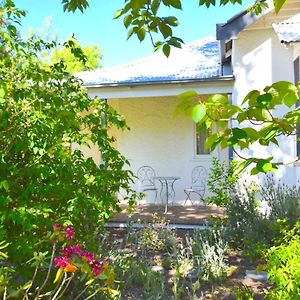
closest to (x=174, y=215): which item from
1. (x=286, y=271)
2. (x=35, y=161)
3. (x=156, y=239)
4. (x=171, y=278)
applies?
(x=156, y=239)

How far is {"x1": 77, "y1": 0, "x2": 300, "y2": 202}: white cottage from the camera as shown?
8.46m

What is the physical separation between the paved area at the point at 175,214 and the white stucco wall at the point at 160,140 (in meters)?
0.94

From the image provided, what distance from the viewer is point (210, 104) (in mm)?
1396

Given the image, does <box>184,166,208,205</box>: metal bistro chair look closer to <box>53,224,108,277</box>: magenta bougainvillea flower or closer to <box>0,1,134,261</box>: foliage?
<box>0,1,134,261</box>: foliage

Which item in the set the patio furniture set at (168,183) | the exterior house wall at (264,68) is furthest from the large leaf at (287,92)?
the patio furniture set at (168,183)

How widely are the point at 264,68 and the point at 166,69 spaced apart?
3454 millimetres

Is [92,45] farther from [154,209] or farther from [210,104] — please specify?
[210,104]

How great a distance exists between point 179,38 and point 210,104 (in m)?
1.11

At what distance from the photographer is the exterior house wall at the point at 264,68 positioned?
832 centimetres

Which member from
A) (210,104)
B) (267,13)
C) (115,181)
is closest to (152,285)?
(115,181)

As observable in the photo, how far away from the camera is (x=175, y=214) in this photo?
32.4 ft

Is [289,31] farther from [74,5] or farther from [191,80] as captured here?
[74,5]

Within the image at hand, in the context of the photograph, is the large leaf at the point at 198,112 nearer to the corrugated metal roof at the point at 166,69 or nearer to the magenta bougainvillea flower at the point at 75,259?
the magenta bougainvillea flower at the point at 75,259

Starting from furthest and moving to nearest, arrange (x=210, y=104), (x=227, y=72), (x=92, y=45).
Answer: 1. (x=92, y=45)
2. (x=227, y=72)
3. (x=210, y=104)
